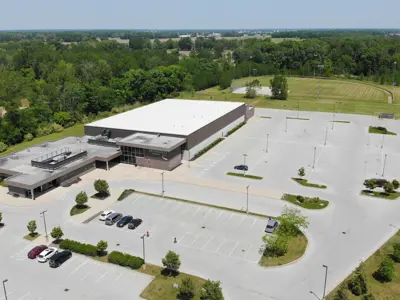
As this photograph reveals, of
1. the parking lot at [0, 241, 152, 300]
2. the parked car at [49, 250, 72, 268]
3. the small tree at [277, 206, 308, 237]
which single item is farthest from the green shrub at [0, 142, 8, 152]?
the small tree at [277, 206, 308, 237]

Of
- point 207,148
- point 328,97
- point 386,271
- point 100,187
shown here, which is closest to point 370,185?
point 386,271

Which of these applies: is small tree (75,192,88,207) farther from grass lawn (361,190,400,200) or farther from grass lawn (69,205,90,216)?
grass lawn (361,190,400,200)

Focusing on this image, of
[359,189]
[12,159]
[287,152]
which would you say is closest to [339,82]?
[287,152]

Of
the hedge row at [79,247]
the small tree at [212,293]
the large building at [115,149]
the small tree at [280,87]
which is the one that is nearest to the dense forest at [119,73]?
the large building at [115,149]

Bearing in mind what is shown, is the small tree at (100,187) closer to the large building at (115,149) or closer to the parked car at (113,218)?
the parked car at (113,218)

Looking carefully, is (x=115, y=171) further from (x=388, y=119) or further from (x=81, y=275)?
(x=388, y=119)

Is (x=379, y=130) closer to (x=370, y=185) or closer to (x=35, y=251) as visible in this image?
(x=370, y=185)
